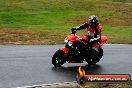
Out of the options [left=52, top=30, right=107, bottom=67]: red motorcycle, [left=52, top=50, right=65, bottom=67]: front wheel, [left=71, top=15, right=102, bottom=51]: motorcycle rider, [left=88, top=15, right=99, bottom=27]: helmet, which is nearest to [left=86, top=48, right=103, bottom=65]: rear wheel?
[left=52, top=30, right=107, bottom=67]: red motorcycle

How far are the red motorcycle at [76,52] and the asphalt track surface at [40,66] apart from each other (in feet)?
0.87

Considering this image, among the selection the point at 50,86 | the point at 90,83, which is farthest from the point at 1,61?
the point at 90,83

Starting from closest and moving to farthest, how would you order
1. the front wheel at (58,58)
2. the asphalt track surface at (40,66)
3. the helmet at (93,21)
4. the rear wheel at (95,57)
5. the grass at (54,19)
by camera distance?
the asphalt track surface at (40,66) → the front wheel at (58,58) → the helmet at (93,21) → the rear wheel at (95,57) → the grass at (54,19)

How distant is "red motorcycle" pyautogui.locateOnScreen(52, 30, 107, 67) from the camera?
16344 millimetres

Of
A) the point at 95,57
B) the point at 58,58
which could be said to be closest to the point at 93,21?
the point at 95,57

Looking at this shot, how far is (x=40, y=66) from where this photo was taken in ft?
53.9

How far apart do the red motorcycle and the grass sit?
6502mm

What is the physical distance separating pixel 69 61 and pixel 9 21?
59.7 feet

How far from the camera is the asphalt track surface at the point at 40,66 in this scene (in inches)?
568

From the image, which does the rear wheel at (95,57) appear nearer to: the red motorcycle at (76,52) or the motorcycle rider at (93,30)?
the red motorcycle at (76,52)

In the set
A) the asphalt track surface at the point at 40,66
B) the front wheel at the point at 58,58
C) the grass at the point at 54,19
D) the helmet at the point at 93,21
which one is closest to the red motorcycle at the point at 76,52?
the front wheel at the point at 58,58

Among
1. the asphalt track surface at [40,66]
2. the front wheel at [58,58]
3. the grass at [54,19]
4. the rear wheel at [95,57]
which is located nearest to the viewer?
the asphalt track surface at [40,66]

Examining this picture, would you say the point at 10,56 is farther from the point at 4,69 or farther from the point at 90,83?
the point at 90,83

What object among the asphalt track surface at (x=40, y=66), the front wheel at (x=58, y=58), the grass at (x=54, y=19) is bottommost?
the grass at (x=54, y=19)
